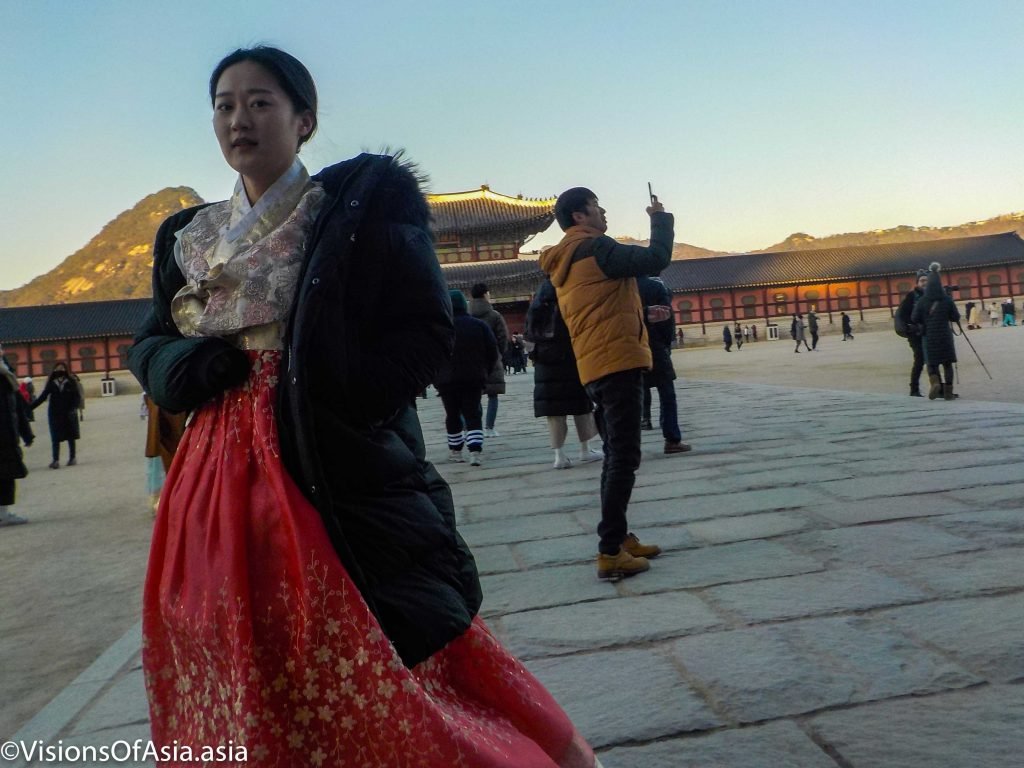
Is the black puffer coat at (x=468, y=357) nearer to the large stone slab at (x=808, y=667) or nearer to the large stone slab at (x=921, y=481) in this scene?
the large stone slab at (x=921, y=481)

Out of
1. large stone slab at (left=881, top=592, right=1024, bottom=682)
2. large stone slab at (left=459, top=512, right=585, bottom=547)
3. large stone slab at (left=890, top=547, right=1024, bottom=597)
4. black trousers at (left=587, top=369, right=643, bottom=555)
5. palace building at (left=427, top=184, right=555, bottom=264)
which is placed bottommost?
large stone slab at (left=459, top=512, right=585, bottom=547)

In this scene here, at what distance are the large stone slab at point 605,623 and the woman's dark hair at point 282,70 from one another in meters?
1.56

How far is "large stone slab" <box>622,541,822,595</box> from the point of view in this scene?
289cm

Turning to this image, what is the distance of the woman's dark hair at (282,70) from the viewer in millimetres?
1425

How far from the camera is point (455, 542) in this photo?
140cm

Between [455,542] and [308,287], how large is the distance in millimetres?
470

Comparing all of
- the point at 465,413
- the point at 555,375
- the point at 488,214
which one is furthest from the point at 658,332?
the point at 488,214

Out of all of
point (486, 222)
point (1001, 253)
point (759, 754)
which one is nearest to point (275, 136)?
point (759, 754)

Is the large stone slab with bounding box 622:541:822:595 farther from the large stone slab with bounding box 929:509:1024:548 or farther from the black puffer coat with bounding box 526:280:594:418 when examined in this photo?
the black puffer coat with bounding box 526:280:594:418

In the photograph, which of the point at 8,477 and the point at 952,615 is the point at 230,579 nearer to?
the point at 952,615

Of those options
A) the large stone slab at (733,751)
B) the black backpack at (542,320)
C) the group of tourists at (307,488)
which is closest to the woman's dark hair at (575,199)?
the group of tourists at (307,488)

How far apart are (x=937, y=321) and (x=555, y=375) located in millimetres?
4726

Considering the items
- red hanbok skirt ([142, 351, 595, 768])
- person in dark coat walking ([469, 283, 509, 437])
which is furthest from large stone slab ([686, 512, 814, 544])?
person in dark coat walking ([469, 283, 509, 437])

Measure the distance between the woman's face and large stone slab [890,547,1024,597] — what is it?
2.20m
